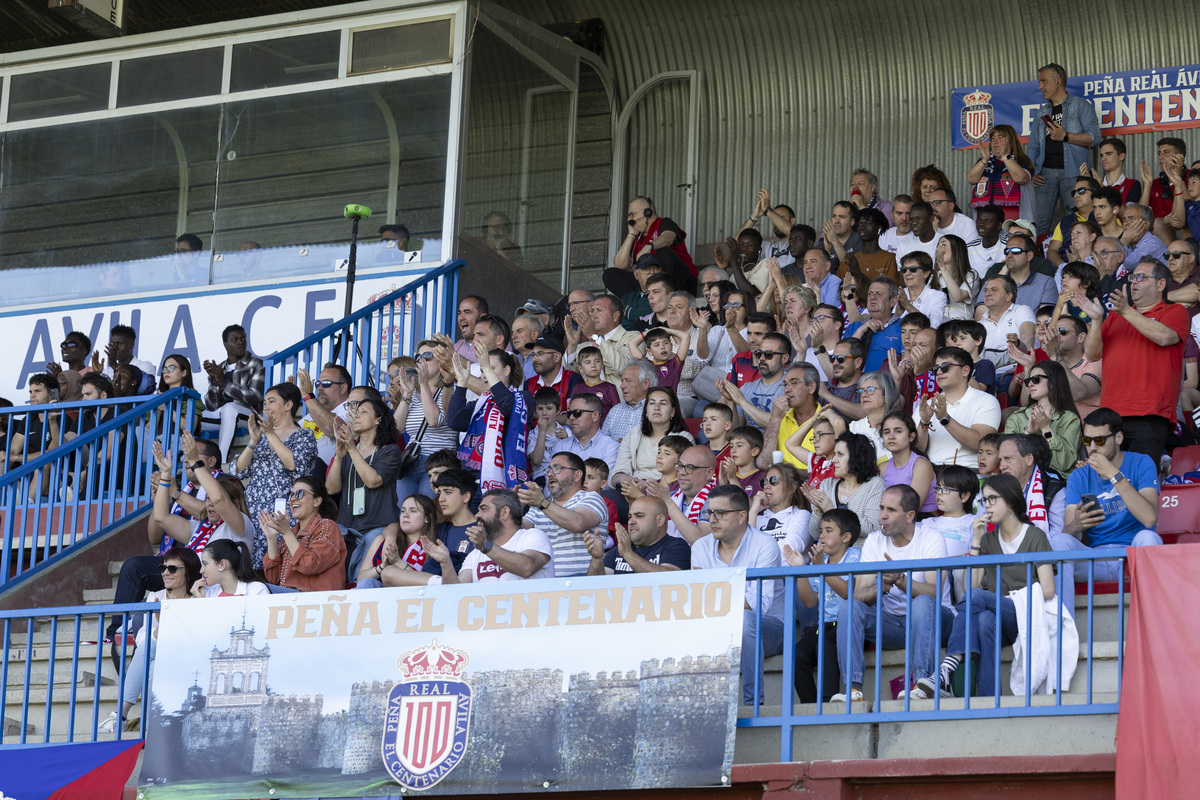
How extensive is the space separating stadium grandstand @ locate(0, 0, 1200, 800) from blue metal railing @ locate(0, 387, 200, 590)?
47 mm

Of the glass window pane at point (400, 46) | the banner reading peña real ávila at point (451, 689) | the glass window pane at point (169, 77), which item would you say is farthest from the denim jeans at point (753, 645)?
the glass window pane at point (169, 77)

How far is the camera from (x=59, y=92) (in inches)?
602

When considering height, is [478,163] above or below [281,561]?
above

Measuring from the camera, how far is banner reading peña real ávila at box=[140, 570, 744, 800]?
7.23 metres

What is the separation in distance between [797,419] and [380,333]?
3.97 meters

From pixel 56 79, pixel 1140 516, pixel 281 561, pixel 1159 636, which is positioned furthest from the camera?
pixel 56 79

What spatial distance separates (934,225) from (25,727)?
7691 mm

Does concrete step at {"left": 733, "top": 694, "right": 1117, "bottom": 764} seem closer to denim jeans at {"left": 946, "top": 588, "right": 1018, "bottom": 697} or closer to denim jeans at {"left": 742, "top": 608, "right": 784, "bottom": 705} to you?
denim jeans at {"left": 742, "top": 608, "right": 784, "bottom": 705}

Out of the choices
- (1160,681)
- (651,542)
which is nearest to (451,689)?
(651,542)

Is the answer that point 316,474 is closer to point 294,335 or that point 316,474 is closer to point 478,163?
point 294,335

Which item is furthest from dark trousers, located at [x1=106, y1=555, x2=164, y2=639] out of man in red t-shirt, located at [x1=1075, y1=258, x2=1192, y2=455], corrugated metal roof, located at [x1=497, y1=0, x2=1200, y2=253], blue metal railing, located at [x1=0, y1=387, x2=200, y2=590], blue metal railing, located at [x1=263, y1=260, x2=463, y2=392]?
corrugated metal roof, located at [x1=497, y1=0, x2=1200, y2=253]

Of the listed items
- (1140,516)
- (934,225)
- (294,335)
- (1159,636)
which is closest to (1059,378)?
(1140,516)

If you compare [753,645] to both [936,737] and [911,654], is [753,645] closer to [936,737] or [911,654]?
[911,654]

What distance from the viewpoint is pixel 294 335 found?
44.9ft
